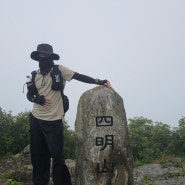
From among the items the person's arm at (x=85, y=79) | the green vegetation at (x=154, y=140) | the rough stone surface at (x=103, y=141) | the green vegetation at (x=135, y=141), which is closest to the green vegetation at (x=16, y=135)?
the green vegetation at (x=135, y=141)

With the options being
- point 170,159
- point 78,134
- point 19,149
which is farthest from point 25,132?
point 78,134

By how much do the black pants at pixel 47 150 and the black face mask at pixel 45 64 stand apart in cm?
95

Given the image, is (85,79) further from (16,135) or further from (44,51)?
(16,135)

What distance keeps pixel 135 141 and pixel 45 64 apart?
9.60 meters

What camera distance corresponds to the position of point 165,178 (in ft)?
33.9

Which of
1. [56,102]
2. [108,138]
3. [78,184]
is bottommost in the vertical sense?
[78,184]

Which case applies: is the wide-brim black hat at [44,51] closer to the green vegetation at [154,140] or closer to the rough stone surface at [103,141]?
the rough stone surface at [103,141]

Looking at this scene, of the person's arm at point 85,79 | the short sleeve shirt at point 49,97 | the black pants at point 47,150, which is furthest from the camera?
the person's arm at point 85,79

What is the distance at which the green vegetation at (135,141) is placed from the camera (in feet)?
47.3

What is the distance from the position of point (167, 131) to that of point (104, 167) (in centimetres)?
969

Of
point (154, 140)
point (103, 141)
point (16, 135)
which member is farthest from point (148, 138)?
point (103, 141)

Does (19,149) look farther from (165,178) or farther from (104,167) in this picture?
(104,167)

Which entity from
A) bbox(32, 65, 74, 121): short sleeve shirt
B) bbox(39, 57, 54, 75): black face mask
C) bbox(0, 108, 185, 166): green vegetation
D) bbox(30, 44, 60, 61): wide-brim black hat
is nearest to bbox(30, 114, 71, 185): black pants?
bbox(32, 65, 74, 121): short sleeve shirt

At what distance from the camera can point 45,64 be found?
7.39m
